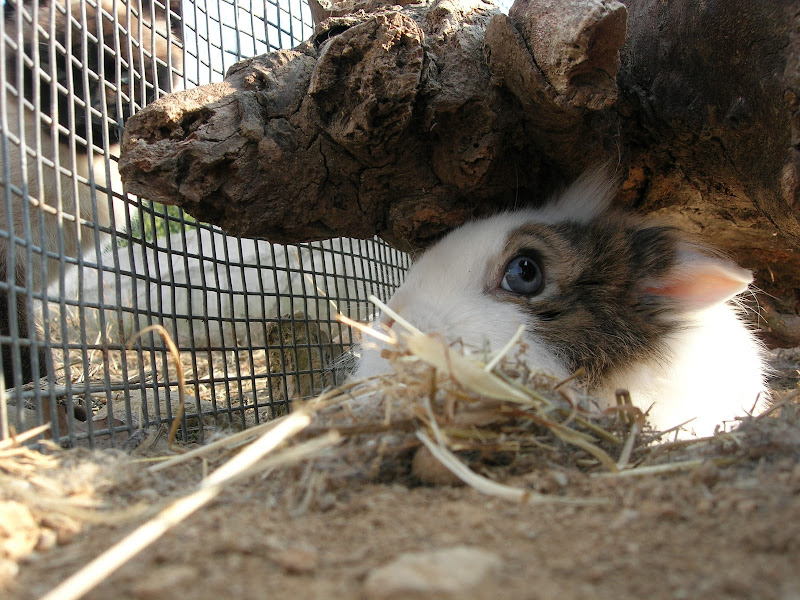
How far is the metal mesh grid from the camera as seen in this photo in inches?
64.4

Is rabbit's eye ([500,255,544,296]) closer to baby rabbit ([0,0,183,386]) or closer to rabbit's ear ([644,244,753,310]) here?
rabbit's ear ([644,244,753,310])

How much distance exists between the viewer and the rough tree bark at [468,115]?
186cm

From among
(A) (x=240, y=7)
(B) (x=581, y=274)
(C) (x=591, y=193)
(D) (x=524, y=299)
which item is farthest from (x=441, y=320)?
(A) (x=240, y=7)

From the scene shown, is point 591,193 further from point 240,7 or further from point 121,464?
point 121,464

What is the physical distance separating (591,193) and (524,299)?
718 mm

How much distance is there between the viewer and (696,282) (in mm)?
2252

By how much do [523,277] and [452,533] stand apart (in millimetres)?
1392

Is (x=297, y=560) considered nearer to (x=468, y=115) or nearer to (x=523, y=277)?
(x=523, y=277)

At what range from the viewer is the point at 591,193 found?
2586 millimetres

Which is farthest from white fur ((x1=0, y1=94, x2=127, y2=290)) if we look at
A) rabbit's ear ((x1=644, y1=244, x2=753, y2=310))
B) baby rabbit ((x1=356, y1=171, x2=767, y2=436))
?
rabbit's ear ((x1=644, y1=244, x2=753, y2=310))

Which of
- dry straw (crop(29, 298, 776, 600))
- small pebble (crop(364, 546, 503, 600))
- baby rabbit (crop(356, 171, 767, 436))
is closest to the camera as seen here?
small pebble (crop(364, 546, 503, 600))

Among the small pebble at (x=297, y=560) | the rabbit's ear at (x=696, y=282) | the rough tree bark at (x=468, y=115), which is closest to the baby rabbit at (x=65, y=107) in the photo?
the rough tree bark at (x=468, y=115)

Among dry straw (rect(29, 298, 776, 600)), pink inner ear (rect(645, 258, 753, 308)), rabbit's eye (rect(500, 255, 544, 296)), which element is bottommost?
dry straw (rect(29, 298, 776, 600))

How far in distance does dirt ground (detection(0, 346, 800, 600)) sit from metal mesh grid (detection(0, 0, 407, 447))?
0.51 m
